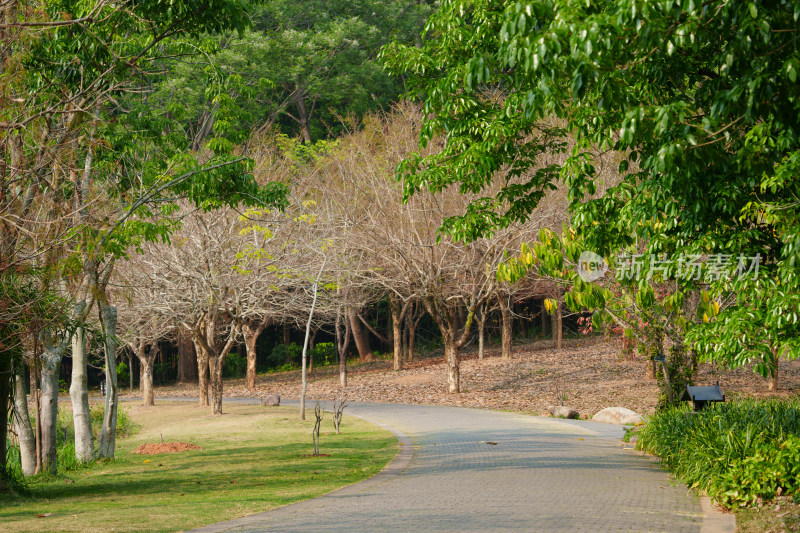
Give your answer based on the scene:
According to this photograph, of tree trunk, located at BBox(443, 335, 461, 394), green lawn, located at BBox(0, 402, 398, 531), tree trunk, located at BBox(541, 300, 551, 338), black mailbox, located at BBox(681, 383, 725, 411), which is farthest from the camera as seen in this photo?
tree trunk, located at BBox(541, 300, 551, 338)

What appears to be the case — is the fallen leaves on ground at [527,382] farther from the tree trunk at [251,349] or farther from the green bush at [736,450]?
the green bush at [736,450]

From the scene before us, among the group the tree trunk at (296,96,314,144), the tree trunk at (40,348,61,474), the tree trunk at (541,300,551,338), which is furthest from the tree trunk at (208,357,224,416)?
the tree trunk at (541,300,551,338)

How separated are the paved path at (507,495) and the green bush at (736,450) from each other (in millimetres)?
366

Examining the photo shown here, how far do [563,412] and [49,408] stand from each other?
555 inches

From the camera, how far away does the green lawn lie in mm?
8656

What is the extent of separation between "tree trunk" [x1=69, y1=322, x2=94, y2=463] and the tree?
324 inches

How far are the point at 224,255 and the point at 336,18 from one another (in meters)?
21.1

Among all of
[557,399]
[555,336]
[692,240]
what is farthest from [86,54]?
[555,336]

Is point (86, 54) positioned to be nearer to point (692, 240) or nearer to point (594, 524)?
point (692, 240)

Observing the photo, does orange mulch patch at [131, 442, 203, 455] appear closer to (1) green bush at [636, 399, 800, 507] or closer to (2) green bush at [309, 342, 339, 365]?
(1) green bush at [636, 399, 800, 507]

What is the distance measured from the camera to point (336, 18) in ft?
126


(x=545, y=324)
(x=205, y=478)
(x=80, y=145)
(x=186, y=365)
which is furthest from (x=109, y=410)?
(x=545, y=324)

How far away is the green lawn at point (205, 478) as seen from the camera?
8656 mm

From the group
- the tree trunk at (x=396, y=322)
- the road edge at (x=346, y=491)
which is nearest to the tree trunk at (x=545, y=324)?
the tree trunk at (x=396, y=322)
